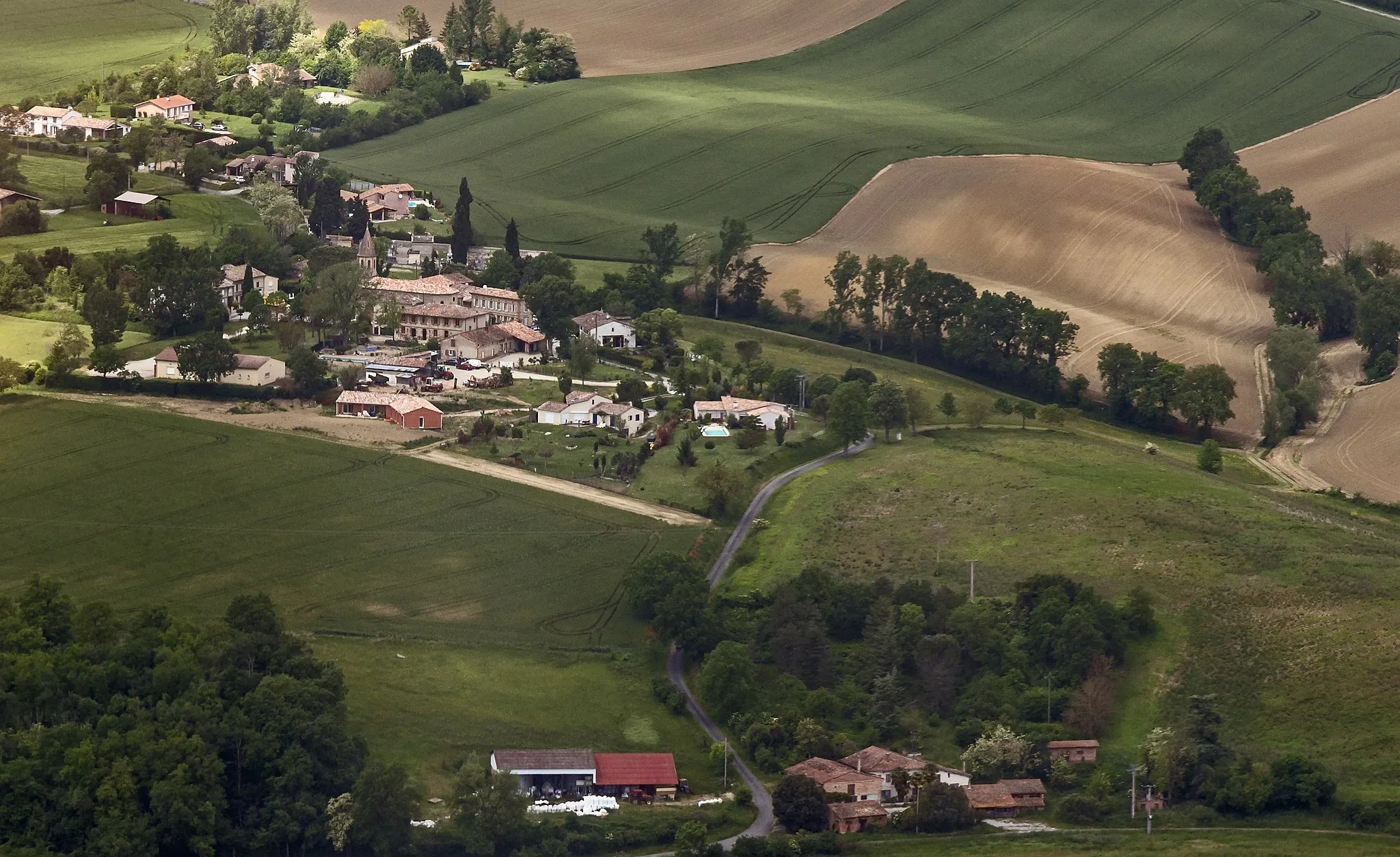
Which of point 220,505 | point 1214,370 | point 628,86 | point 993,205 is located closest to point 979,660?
point 220,505

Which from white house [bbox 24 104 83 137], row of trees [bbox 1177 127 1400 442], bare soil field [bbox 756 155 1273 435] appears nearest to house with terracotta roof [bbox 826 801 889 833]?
row of trees [bbox 1177 127 1400 442]

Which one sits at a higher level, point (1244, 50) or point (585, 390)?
point (1244, 50)

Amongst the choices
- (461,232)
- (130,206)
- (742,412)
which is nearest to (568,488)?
(742,412)

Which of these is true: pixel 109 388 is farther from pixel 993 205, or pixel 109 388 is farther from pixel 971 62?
pixel 971 62

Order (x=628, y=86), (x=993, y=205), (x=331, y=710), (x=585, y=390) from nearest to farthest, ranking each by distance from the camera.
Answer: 1. (x=331, y=710)
2. (x=585, y=390)
3. (x=993, y=205)
4. (x=628, y=86)

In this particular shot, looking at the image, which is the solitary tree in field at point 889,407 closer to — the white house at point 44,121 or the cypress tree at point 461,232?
the cypress tree at point 461,232

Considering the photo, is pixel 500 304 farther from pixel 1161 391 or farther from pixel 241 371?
pixel 1161 391
